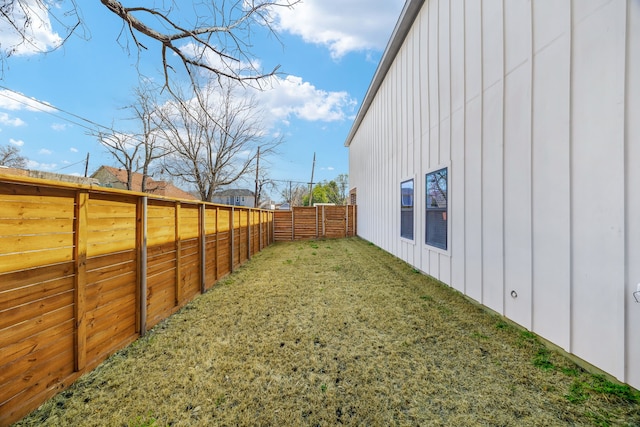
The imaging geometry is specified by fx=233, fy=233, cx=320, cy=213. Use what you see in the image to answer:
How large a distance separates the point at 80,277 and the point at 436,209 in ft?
15.4

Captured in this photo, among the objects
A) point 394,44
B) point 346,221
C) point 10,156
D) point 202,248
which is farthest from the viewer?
point 346,221

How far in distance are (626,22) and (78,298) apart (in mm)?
4358

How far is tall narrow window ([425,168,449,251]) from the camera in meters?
3.98

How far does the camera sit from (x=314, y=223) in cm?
1188

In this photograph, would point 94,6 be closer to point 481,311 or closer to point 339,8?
point 339,8

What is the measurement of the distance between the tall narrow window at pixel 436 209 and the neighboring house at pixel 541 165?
31 millimetres

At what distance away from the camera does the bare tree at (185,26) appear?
212cm

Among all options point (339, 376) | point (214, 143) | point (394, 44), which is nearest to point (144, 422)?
point (339, 376)

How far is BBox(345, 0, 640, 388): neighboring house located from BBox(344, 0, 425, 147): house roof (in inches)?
15.3

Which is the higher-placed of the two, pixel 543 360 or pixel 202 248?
pixel 202 248

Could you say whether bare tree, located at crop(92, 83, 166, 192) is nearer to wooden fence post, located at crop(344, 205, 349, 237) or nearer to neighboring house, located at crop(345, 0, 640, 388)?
wooden fence post, located at crop(344, 205, 349, 237)

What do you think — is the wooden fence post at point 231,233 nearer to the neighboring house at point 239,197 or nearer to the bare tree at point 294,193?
the bare tree at point 294,193

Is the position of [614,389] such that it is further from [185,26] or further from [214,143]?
[214,143]

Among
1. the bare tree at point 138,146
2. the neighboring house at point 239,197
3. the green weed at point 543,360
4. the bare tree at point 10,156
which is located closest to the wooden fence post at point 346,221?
the bare tree at point 138,146
